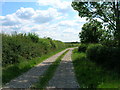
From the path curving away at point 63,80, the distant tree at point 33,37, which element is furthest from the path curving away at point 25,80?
the distant tree at point 33,37

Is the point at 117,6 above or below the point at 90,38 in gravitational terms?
above

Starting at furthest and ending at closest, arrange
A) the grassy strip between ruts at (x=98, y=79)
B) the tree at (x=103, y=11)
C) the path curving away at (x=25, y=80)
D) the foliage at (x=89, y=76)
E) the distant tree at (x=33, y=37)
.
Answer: the distant tree at (x=33, y=37), the tree at (x=103, y=11), the path curving away at (x=25, y=80), the foliage at (x=89, y=76), the grassy strip between ruts at (x=98, y=79)

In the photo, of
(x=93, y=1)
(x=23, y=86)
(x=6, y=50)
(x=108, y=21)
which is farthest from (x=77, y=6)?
(x=23, y=86)

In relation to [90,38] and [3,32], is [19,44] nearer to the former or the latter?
[3,32]

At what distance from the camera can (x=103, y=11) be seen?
18.8m

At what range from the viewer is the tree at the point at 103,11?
679 inches

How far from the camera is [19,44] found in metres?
16.8

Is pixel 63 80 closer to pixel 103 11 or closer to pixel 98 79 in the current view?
pixel 98 79

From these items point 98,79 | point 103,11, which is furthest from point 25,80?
point 103,11

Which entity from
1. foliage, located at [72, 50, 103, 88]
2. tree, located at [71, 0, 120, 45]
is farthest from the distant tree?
foliage, located at [72, 50, 103, 88]

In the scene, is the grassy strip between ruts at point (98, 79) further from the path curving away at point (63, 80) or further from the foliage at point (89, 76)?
the path curving away at point (63, 80)

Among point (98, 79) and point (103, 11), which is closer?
point (98, 79)

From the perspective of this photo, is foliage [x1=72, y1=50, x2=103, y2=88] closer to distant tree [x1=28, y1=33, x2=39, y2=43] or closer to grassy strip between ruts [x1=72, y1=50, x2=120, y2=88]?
grassy strip between ruts [x1=72, y1=50, x2=120, y2=88]

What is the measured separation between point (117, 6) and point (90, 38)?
2276cm
